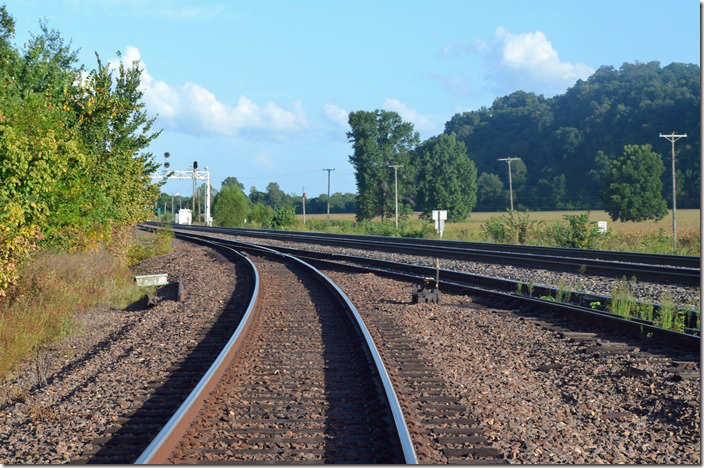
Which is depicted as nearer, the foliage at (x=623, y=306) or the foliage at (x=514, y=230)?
the foliage at (x=623, y=306)

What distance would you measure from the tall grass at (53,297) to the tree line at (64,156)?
546mm

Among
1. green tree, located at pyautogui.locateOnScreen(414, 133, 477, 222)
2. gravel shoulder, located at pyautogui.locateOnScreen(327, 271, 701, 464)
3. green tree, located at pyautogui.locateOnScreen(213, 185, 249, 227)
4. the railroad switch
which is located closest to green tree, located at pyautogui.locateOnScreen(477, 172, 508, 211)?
green tree, located at pyautogui.locateOnScreen(414, 133, 477, 222)

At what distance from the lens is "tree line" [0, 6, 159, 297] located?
12875mm

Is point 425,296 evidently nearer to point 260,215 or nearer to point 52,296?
point 52,296

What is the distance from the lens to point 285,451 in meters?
5.65

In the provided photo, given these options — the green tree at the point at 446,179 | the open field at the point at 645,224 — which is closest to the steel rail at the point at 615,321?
the open field at the point at 645,224

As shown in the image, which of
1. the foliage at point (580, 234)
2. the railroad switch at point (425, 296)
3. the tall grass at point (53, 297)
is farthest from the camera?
the foliage at point (580, 234)

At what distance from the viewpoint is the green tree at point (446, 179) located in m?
90.4

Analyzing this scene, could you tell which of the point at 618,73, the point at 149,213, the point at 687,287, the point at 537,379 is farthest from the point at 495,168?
the point at 537,379

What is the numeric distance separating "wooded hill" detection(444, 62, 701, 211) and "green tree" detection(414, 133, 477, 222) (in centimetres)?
2237

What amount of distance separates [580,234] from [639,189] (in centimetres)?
4554

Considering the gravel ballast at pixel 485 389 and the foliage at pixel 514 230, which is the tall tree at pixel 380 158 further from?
the gravel ballast at pixel 485 389

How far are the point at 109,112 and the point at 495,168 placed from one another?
4565 inches

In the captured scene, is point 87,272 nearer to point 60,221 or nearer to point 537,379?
point 60,221
